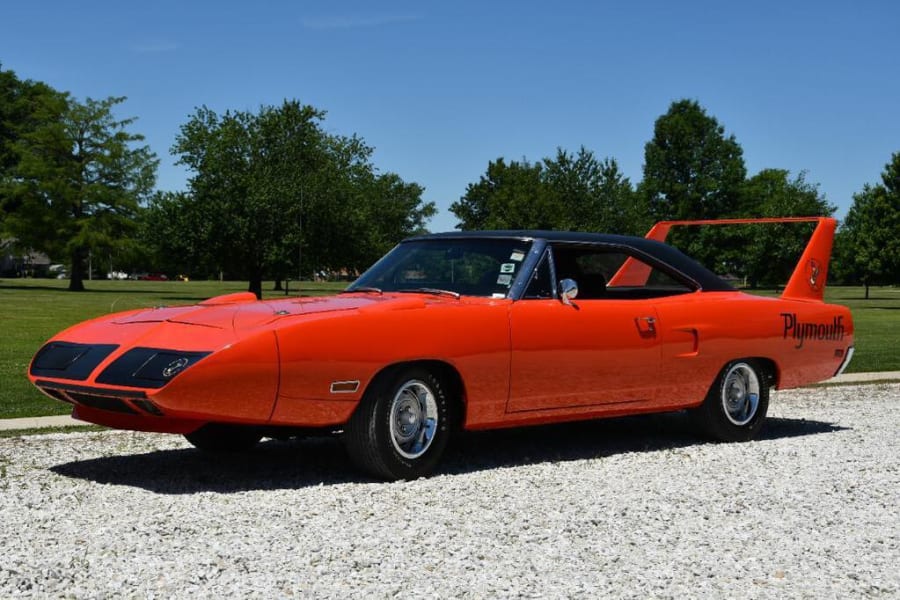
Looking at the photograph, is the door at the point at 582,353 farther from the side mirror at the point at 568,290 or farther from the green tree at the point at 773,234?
the green tree at the point at 773,234

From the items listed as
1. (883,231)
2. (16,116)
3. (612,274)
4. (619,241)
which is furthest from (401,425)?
(16,116)

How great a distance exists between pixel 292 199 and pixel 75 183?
81.1 feet

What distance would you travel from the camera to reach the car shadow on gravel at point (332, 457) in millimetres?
7023

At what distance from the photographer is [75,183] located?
70.8 m

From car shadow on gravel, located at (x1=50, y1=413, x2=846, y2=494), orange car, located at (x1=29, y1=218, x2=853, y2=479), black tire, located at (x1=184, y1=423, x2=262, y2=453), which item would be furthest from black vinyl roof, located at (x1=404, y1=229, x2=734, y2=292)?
black tire, located at (x1=184, y1=423, x2=262, y2=453)

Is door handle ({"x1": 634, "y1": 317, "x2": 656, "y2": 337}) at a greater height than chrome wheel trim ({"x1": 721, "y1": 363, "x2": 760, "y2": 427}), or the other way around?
door handle ({"x1": 634, "y1": 317, "x2": 656, "y2": 337})

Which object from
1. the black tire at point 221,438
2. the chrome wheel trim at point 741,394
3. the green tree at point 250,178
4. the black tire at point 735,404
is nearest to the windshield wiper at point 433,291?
the black tire at point 221,438

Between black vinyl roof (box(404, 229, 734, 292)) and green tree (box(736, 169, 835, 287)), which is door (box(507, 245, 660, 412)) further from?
green tree (box(736, 169, 835, 287))

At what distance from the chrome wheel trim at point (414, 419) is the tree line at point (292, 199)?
25836mm

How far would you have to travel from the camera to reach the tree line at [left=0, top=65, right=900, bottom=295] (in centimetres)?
5312

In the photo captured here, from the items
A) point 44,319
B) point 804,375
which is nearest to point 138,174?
point 44,319

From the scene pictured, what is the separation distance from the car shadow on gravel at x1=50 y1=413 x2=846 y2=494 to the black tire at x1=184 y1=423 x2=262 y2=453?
0.09m

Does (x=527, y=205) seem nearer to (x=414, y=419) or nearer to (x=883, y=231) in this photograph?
(x=883, y=231)

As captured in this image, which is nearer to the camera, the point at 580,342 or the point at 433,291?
the point at 433,291
